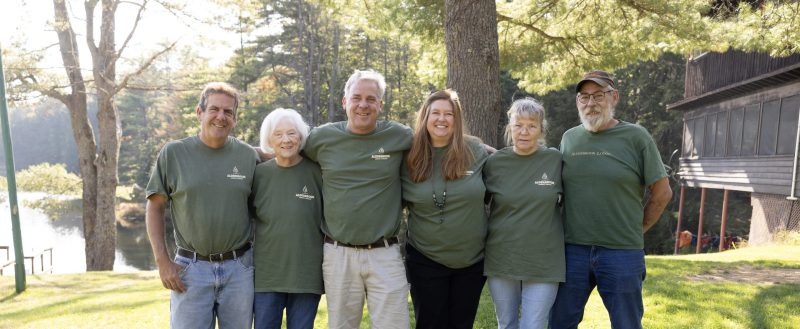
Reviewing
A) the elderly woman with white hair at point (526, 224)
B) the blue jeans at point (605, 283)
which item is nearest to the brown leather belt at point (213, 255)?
the elderly woman with white hair at point (526, 224)

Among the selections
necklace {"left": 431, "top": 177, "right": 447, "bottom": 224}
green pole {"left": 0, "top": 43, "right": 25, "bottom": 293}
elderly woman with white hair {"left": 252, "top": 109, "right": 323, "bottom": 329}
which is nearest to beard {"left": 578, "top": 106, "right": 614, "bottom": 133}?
necklace {"left": 431, "top": 177, "right": 447, "bottom": 224}

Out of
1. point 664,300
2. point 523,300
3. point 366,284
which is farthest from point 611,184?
point 664,300

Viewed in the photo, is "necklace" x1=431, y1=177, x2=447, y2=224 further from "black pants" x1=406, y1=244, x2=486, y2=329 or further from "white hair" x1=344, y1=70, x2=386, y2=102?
"white hair" x1=344, y1=70, x2=386, y2=102

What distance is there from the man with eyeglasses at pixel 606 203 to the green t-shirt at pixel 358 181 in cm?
114

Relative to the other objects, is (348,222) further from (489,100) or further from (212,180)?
(489,100)

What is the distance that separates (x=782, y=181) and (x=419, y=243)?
14521 millimetres

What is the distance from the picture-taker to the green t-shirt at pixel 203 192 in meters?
3.42

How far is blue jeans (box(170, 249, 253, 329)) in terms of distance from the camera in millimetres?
3459

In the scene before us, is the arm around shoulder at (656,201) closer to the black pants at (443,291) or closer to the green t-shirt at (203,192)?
the black pants at (443,291)

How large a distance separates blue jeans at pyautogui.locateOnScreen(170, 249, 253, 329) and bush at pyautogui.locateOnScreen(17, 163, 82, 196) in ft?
54.1

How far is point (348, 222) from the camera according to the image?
Result: 3.52 metres

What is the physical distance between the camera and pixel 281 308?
3684 millimetres

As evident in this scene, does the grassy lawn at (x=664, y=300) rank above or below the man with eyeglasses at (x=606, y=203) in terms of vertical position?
below

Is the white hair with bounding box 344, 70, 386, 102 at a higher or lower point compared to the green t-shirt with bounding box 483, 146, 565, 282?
higher
